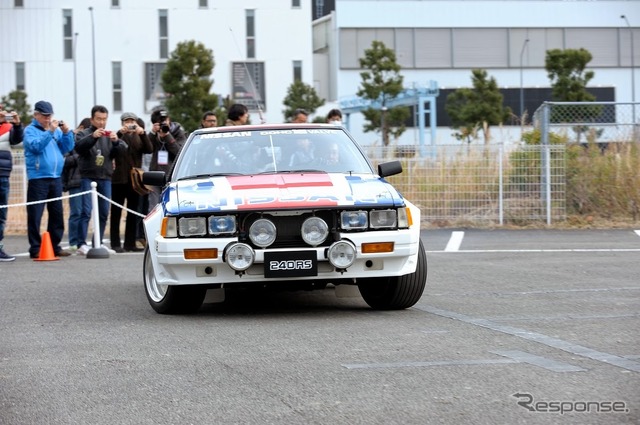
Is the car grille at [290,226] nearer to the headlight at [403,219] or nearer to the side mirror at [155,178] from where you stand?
the headlight at [403,219]

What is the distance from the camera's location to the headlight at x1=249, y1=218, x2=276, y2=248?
8312mm

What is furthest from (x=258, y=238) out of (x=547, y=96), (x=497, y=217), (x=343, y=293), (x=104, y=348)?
(x=547, y=96)

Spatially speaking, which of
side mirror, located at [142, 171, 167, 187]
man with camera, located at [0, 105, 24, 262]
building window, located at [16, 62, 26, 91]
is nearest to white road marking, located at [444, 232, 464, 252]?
man with camera, located at [0, 105, 24, 262]

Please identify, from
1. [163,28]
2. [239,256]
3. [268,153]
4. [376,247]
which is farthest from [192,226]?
[163,28]

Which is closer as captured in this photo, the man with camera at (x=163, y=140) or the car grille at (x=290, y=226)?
the car grille at (x=290, y=226)

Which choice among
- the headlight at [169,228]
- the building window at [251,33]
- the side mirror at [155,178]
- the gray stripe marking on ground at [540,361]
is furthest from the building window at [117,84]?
the gray stripe marking on ground at [540,361]

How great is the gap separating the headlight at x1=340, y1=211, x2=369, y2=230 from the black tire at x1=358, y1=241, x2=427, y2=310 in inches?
21.8

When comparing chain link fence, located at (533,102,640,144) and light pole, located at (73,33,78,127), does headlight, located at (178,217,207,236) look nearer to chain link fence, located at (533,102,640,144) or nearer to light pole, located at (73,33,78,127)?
chain link fence, located at (533,102,640,144)

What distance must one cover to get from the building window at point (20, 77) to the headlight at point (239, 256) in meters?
61.9

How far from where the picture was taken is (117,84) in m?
68.1

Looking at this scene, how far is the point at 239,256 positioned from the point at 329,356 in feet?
5.94

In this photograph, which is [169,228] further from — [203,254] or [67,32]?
[67,32]

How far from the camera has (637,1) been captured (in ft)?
268

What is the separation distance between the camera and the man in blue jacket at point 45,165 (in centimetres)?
1448
